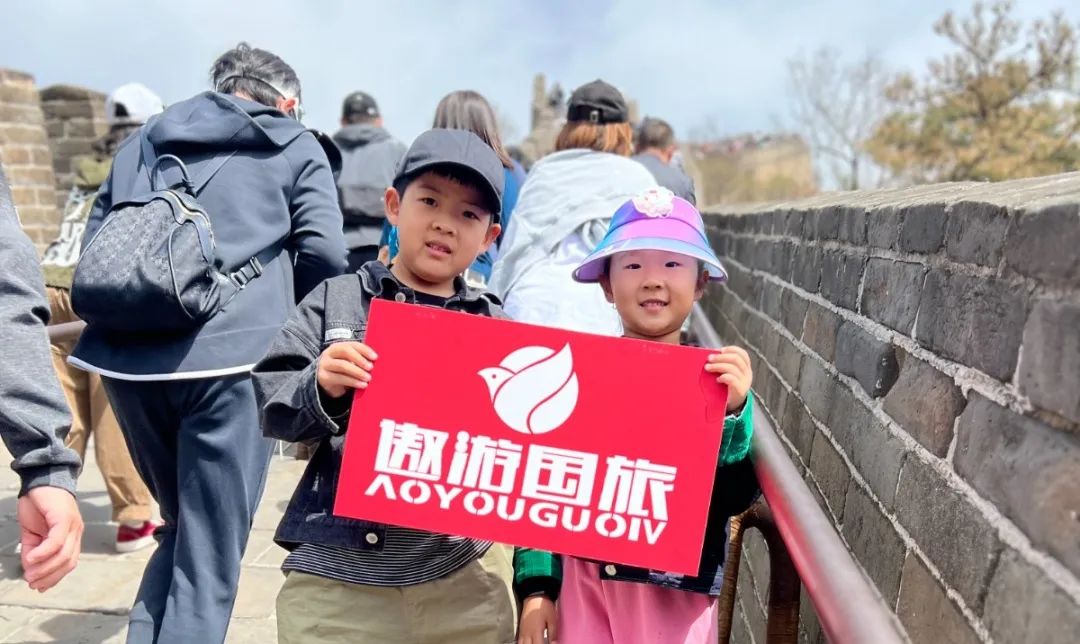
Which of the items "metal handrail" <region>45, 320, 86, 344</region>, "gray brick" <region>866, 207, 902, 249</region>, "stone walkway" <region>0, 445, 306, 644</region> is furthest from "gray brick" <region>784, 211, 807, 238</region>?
"metal handrail" <region>45, 320, 86, 344</region>

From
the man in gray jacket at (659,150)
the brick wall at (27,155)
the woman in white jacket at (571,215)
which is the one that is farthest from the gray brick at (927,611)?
the brick wall at (27,155)

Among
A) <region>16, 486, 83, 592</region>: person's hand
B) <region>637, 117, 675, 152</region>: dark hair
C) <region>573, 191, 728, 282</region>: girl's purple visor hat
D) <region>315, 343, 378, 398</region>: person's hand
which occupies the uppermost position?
<region>637, 117, 675, 152</region>: dark hair

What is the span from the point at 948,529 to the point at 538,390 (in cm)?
71

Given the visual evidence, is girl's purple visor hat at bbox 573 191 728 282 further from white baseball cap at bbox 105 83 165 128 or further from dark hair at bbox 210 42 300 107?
white baseball cap at bbox 105 83 165 128

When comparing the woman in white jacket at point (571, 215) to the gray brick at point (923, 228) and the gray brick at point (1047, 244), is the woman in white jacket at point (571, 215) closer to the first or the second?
the gray brick at point (923, 228)

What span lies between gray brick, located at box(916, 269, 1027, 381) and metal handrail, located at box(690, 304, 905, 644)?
1.11ft

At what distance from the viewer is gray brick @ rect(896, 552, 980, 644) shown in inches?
46.4

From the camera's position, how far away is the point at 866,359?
1.79 metres

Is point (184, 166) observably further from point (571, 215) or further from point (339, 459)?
point (571, 215)

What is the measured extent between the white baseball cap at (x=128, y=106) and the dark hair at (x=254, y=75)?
116 centimetres

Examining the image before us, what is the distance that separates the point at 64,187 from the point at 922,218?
23.3ft

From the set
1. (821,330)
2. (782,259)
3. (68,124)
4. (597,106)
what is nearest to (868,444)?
(821,330)

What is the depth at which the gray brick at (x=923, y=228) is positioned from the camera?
145cm

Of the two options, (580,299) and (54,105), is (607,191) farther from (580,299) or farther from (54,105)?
(54,105)
